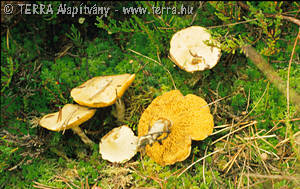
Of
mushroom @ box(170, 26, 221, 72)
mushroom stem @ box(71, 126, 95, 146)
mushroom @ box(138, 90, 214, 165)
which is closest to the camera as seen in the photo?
A: mushroom @ box(138, 90, 214, 165)

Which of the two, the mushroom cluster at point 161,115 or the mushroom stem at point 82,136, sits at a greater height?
the mushroom cluster at point 161,115

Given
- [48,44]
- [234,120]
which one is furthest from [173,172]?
[48,44]

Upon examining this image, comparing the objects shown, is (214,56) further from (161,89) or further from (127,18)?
(127,18)

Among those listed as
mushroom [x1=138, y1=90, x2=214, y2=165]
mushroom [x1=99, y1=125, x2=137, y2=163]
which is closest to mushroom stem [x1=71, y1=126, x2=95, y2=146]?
mushroom [x1=99, y1=125, x2=137, y2=163]

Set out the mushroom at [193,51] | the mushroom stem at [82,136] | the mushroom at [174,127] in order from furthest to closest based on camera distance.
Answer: the mushroom stem at [82,136]
the mushroom at [193,51]
the mushroom at [174,127]

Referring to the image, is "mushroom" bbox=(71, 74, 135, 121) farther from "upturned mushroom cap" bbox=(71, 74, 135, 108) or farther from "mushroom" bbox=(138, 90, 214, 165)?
"mushroom" bbox=(138, 90, 214, 165)

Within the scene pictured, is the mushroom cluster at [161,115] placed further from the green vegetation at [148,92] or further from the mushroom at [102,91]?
the green vegetation at [148,92]

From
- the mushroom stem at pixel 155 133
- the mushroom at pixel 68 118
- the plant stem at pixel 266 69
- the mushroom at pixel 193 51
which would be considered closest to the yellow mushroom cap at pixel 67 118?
the mushroom at pixel 68 118
